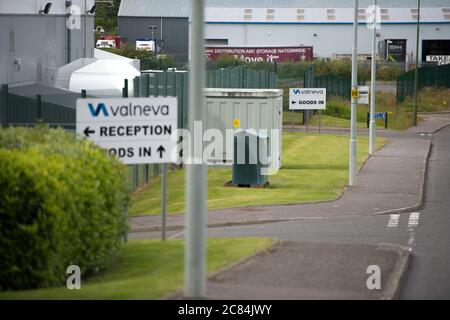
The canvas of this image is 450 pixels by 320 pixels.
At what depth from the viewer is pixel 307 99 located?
42.3m

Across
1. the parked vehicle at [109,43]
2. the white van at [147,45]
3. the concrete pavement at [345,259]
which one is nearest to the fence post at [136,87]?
the concrete pavement at [345,259]

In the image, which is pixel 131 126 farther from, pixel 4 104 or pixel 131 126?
pixel 4 104

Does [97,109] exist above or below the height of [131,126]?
above

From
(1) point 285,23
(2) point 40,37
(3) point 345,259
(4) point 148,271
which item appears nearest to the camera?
(4) point 148,271

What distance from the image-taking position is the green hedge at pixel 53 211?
1168cm

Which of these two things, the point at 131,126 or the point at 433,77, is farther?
the point at 433,77

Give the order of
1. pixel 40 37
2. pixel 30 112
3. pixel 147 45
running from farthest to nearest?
1. pixel 147 45
2. pixel 40 37
3. pixel 30 112

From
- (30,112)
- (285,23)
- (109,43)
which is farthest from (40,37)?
(285,23)

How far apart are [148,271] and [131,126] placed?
2.69 metres

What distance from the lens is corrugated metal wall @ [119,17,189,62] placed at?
8375 cm

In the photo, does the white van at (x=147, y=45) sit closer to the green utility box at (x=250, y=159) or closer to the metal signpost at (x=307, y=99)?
the metal signpost at (x=307, y=99)

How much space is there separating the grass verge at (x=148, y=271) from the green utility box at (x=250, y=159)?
10.7m

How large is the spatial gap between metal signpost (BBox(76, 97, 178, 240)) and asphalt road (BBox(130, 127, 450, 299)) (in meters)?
3.96
